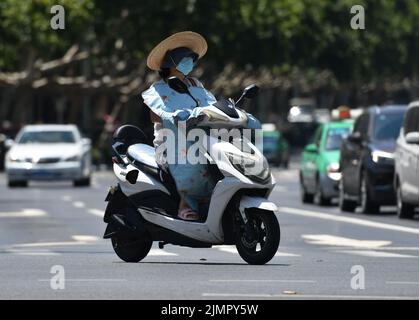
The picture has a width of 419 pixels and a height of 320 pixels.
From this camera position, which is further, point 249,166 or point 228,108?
point 228,108

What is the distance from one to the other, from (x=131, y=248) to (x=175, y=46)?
1782mm

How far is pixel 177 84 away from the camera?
49.7 feet

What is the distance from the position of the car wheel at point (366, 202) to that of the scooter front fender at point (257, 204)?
12299 millimetres

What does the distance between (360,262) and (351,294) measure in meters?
3.57

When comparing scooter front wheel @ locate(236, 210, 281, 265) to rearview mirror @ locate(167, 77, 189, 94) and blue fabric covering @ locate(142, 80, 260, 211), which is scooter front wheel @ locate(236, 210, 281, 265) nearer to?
blue fabric covering @ locate(142, 80, 260, 211)

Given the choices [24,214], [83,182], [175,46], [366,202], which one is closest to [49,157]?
[83,182]

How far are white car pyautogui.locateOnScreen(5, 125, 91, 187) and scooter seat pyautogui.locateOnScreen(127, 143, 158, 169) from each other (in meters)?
24.8

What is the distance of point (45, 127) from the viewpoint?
42062mm

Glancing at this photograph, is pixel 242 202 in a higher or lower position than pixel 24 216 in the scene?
higher

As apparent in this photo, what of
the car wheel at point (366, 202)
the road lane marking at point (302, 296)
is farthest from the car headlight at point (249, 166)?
the car wheel at point (366, 202)

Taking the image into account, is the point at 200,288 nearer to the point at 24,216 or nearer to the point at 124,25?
the point at 24,216

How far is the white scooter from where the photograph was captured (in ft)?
49.0

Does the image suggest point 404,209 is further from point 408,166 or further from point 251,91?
point 251,91
